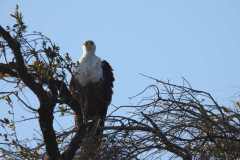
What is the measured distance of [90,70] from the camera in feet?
27.0

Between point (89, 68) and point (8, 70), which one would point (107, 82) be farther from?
point (8, 70)

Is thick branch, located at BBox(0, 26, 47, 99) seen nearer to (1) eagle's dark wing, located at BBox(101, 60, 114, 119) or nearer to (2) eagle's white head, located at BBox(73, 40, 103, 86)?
(2) eagle's white head, located at BBox(73, 40, 103, 86)

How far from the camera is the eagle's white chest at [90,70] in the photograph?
26.7 feet

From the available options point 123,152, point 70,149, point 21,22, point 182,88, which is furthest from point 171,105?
point 21,22

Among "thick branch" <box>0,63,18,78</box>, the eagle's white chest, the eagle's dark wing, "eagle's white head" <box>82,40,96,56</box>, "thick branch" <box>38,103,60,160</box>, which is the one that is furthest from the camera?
"eagle's white head" <box>82,40,96,56</box>

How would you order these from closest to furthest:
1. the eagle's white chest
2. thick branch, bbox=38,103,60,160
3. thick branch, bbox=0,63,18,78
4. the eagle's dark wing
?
thick branch, bbox=38,103,60,160, thick branch, bbox=0,63,18,78, the eagle's white chest, the eagle's dark wing

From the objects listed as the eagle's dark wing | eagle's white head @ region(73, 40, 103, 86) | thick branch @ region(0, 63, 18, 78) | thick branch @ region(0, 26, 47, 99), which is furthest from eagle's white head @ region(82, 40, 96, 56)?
thick branch @ region(0, 26, 47, 99)

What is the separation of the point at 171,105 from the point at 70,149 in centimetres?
85

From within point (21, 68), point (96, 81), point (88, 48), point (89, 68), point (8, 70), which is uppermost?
point (88, 48)

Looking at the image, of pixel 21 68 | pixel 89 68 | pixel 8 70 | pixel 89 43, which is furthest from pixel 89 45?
pixel 21 68

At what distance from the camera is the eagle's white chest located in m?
8.12

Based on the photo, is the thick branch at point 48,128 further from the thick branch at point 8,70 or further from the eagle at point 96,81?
the eagle at point 96,81

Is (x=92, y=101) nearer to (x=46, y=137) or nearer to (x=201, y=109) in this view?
(x=46, y=137)

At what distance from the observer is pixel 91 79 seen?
26.9ft
